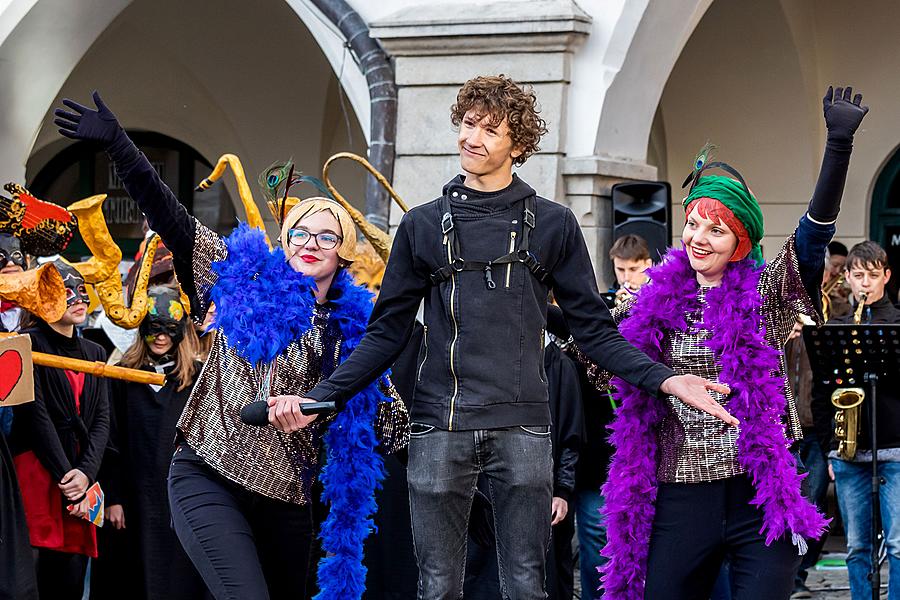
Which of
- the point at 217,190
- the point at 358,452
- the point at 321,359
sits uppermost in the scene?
the point at 217,190

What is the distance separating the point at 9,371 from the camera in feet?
17.9

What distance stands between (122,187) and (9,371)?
10.6 m

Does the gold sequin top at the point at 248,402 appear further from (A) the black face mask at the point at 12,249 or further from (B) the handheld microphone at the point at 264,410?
(A) the black face mask at the point at 12,249

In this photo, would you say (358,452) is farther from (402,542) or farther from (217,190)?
(217,190)

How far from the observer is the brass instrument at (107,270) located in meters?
6.66

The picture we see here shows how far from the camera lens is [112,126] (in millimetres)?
4430

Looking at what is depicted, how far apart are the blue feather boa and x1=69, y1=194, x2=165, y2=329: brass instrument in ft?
6.04

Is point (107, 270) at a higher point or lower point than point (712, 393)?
higher

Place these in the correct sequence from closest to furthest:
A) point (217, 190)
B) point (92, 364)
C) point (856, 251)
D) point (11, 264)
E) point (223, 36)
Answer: point (92, 364) < point (11, 264) < point (856, 251) < point (223, 36) < point (217, 190)

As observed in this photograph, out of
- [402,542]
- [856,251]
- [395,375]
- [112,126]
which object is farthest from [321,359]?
[856,251]

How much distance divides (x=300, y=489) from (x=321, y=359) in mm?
444

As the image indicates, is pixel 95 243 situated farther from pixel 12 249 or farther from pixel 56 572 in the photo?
pixel 56 572

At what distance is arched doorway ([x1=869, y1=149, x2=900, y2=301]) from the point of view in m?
Answer: 13.0

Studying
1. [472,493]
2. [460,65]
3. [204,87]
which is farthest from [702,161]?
[204,87]
